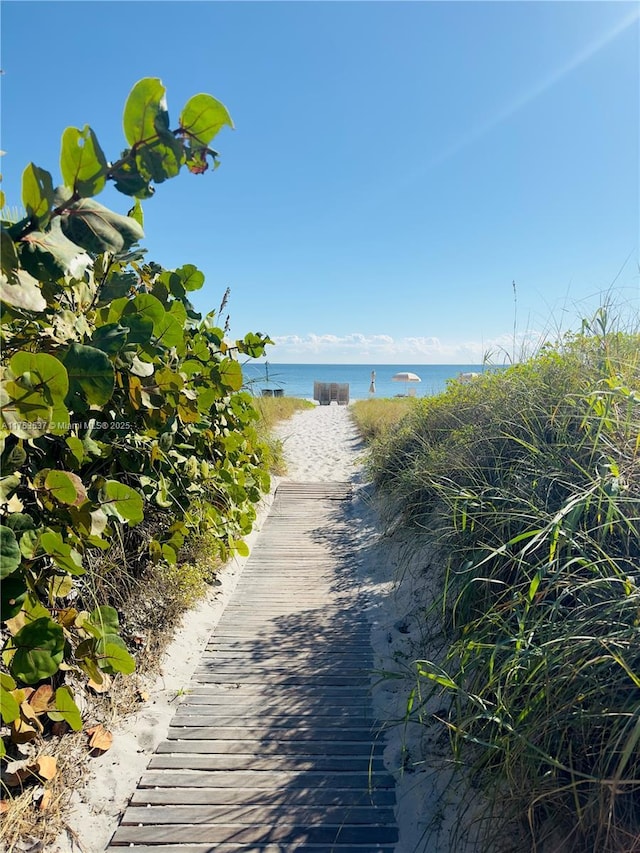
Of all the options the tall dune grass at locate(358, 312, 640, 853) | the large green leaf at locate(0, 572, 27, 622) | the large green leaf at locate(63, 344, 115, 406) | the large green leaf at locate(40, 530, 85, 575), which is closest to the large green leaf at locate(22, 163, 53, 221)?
the large green leaf at locate(63, 344, 115, 406)

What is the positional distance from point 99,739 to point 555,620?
6.78ft

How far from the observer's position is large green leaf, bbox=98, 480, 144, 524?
1.92 m

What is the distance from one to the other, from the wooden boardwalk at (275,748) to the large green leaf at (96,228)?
6.39 feet

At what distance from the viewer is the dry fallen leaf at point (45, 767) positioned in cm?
188

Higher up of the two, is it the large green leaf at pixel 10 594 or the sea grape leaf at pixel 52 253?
the sea grape leaf at pixel 52 253

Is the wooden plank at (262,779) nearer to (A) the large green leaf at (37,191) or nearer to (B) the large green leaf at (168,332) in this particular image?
(B) the large green leaf at (168,332)

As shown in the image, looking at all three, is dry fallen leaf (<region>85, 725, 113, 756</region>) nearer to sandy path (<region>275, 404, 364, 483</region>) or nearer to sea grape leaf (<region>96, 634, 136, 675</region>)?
sea grape leaf (<region>96, 634, 136, 675</region>)

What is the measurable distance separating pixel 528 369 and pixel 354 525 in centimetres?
262

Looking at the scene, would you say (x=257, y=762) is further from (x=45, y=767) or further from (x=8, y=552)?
(x=8, y=552)

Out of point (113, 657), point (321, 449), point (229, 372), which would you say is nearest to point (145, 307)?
point (229, 372)

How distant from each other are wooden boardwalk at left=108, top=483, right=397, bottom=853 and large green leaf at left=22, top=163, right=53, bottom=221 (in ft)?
6.71

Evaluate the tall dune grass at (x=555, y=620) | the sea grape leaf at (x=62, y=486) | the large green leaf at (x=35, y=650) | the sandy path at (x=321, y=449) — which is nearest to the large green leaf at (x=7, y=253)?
the sea grape leaf at (x=62, y=486)

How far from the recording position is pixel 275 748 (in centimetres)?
231

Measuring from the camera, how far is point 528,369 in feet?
13.2
